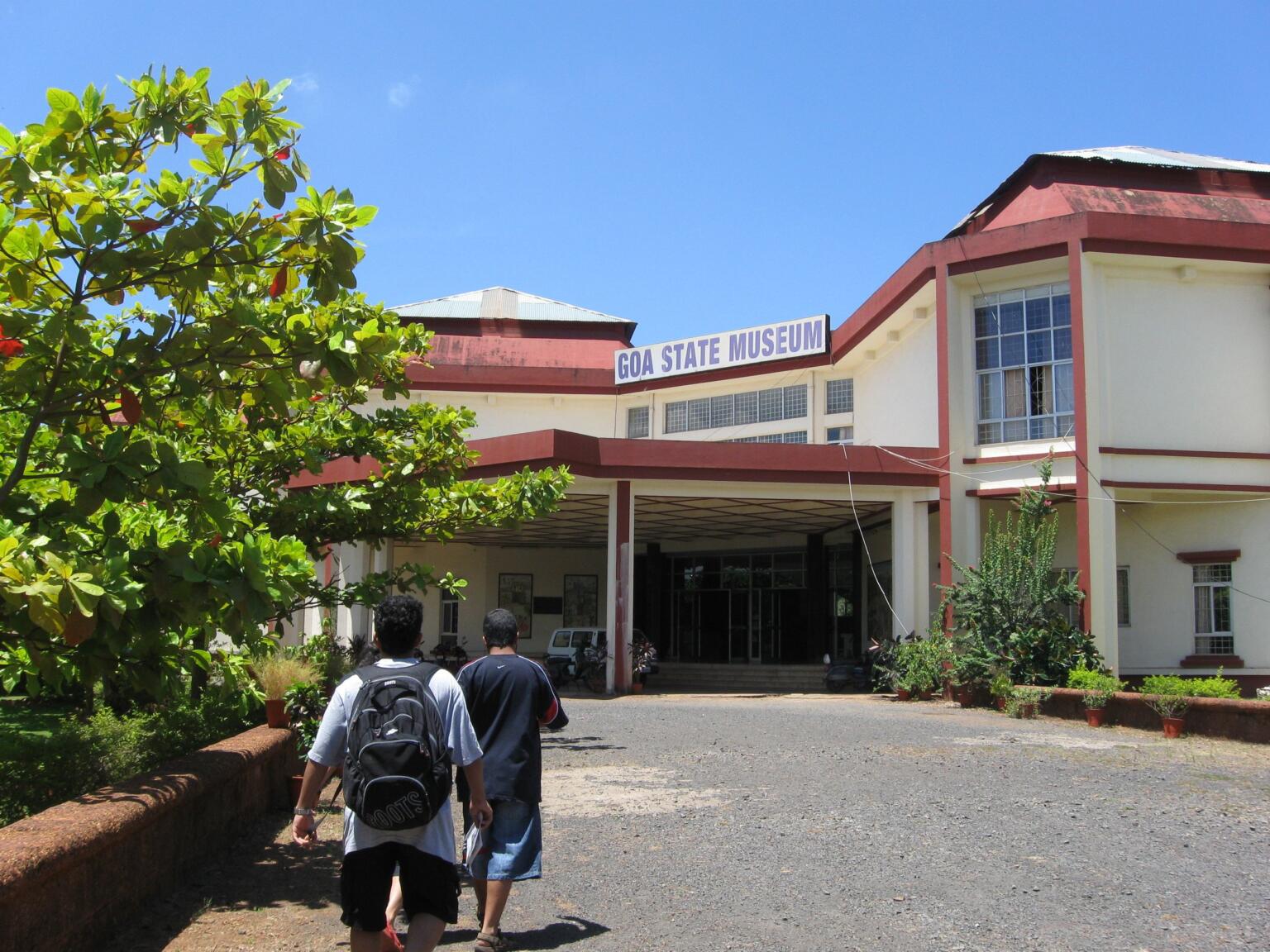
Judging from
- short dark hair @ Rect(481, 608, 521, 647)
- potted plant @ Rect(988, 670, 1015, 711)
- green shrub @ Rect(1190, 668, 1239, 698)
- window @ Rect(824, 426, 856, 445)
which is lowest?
potted plant @ Rect(988, 670, 1015, 711)

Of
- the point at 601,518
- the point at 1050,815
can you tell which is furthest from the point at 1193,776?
the point at 601,518

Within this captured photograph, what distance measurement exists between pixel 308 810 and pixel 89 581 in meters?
1.17

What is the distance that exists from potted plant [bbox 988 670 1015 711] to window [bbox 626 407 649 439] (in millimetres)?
14259

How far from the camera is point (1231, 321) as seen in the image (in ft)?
62.5

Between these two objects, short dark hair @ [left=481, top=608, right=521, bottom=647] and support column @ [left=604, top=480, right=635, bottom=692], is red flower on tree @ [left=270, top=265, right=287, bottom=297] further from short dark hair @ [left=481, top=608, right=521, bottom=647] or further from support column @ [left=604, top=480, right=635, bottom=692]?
support column @ [left=604, top=480, right=635, bottom=692]

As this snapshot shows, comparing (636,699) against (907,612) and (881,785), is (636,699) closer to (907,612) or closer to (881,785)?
(907,612)

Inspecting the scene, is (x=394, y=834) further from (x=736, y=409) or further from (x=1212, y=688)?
(x=736, y=409)

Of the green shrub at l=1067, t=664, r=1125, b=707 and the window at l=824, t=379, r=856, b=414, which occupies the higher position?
the window at l=824, t=379, r=856, b=414

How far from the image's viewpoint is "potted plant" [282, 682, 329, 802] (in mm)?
9273

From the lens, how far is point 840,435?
26203mm

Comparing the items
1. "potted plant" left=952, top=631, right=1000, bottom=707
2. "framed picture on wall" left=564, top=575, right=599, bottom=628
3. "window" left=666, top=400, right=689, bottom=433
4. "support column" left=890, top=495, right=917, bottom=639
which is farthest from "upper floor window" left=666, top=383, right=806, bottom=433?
"potted plant" left=952, top=631, right=1000, bottom=707

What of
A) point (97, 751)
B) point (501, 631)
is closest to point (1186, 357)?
point (501, 631)

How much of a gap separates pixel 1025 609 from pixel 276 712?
1167cm

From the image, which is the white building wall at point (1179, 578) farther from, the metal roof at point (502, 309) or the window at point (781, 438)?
the metal roof at point (502, 309)
